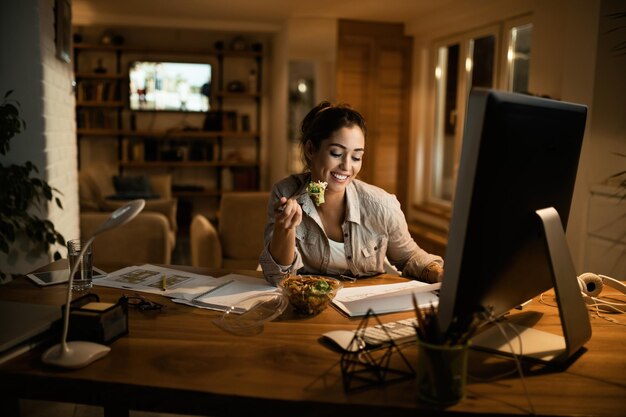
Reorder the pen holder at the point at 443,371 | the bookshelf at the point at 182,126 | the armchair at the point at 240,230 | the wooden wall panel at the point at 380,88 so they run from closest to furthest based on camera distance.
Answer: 1. the pen holder at the point at 443,371
2. the armchair at the point at 240,230
3. the wooden wall panel at the point at 380,88
4. the bookshelf at the point at 182,126

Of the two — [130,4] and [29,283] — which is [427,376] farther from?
[130,4]

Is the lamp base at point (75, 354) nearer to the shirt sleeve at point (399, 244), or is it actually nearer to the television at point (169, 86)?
the shirt sleeve at point (399, 244)

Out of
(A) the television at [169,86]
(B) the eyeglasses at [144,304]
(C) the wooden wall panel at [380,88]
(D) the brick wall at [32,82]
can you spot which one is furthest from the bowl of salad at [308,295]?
(A) the television at [169,86]

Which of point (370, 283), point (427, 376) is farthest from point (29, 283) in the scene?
point (427, 376)

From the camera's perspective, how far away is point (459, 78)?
5828 millimetres

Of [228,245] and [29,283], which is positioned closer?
[29,283]

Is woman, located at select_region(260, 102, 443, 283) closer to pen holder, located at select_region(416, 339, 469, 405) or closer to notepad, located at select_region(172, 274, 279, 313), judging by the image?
notepad, located at select_region(172, 274, 279, 313)

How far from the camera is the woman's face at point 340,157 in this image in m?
1.85

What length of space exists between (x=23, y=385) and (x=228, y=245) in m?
2.72

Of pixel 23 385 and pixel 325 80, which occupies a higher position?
pixel 325 80

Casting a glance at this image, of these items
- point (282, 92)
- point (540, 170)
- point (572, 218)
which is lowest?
point (572, 218)

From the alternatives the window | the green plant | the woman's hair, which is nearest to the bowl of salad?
the woman's hair

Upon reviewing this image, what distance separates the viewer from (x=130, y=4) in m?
6.28

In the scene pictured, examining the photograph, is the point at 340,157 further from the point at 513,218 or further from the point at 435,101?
the point at 435,101
